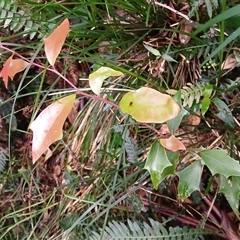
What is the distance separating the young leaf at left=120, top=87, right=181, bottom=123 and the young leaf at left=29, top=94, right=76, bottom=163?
0.08 meters

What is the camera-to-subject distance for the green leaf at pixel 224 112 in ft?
2.95

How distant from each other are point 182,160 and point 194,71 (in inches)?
8.5

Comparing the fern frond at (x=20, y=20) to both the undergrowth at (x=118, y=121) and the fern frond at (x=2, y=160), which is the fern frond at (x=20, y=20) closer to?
the undergrowth at (x=118, y=121)

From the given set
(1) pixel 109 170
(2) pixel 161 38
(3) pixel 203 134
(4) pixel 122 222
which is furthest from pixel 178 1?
(4) pixel 122 222

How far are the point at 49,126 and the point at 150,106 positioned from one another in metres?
0.14

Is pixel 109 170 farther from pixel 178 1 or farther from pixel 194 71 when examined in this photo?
pixel 178 1

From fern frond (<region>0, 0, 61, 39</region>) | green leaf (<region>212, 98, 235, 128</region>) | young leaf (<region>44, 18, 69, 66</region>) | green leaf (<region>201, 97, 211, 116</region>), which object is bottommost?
green leaf (<region>212, 98, 235, 128</region>)

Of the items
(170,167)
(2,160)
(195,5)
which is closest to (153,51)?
(195,5)

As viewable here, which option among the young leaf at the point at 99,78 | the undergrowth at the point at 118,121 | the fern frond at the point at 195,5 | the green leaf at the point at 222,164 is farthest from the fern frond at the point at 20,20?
the green leaf at the point at 222,164

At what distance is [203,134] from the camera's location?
3.23ft

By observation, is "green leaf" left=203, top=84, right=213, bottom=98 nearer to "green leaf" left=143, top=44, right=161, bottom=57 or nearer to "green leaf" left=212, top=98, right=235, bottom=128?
"green leaf" left=212, top=98, right=235, bottom=128

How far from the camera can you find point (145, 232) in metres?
0.96

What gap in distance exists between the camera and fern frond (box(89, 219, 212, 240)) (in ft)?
3.05

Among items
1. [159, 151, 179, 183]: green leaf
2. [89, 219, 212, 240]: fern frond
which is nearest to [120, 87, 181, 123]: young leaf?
[159, 151, 179, 183]: green leaf
